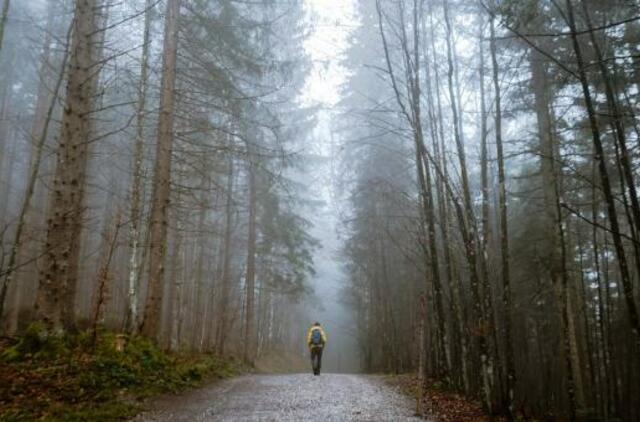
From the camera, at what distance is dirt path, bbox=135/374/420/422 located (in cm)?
711

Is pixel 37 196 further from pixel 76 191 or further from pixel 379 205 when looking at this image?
pixel 76 191

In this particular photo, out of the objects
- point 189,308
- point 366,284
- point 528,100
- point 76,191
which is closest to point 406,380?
point 528,100

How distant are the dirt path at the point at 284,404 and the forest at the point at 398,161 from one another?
1206mm

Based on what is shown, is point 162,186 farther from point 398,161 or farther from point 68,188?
point 398,161

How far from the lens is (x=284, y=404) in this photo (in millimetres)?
A: 8406

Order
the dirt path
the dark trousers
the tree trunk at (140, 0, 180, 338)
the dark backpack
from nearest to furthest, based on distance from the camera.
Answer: the dirt path < the tree trunk at (140, 0, 180, 338) < the dark trousers < the dark backpack

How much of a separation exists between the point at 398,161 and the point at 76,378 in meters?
16.8

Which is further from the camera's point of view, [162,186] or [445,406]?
[162,186]

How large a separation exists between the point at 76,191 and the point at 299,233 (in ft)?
48.3

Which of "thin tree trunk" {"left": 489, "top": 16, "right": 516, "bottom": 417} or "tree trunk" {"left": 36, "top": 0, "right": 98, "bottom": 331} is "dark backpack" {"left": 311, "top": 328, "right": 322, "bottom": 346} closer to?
"thin tree trunk" {"left": 489, "top": 16, "right": 516, "bottom": 417}

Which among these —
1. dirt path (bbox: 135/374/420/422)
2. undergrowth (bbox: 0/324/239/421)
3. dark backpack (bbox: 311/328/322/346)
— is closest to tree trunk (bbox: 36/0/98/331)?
undergrowth (bbox: 0/324/239/421)

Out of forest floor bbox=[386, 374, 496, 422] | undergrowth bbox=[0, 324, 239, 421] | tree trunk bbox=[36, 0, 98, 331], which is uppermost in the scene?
tree trunk bbox=[36, 0, 98, 331]

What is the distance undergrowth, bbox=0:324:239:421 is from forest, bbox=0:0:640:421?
1.34 ft

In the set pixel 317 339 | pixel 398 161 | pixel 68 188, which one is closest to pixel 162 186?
pixel 68 188
